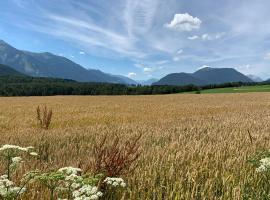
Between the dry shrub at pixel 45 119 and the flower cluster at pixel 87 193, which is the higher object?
the flower cluster at pixel 87 193

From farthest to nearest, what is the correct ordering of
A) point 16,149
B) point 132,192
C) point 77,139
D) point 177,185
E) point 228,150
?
1. point 77,139
2. point 228,150
3. point 177,185
4. point 132,192
5. point 16,149

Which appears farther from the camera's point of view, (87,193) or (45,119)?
(45,119)

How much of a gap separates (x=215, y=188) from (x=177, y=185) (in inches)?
26.5

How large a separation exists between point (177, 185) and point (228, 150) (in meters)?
2.94

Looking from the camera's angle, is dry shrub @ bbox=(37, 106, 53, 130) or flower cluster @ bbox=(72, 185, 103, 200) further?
dry shrub @ bbox=(37, 106, 53, 130)

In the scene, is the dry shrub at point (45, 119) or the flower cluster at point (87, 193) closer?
the flower cluster at point (87, 193)

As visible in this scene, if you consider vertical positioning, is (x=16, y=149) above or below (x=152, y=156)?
above

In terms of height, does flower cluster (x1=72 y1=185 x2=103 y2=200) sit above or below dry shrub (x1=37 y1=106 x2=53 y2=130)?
above

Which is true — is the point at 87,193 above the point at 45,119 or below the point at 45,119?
above

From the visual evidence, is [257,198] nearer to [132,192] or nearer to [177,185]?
[177,185]

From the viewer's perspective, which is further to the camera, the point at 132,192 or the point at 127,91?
the point at 127,91

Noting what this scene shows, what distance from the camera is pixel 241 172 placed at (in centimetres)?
586

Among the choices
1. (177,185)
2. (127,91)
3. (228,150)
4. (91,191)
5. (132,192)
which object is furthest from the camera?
(127,91)

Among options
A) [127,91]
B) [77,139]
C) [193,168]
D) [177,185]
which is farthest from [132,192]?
[127,91]
